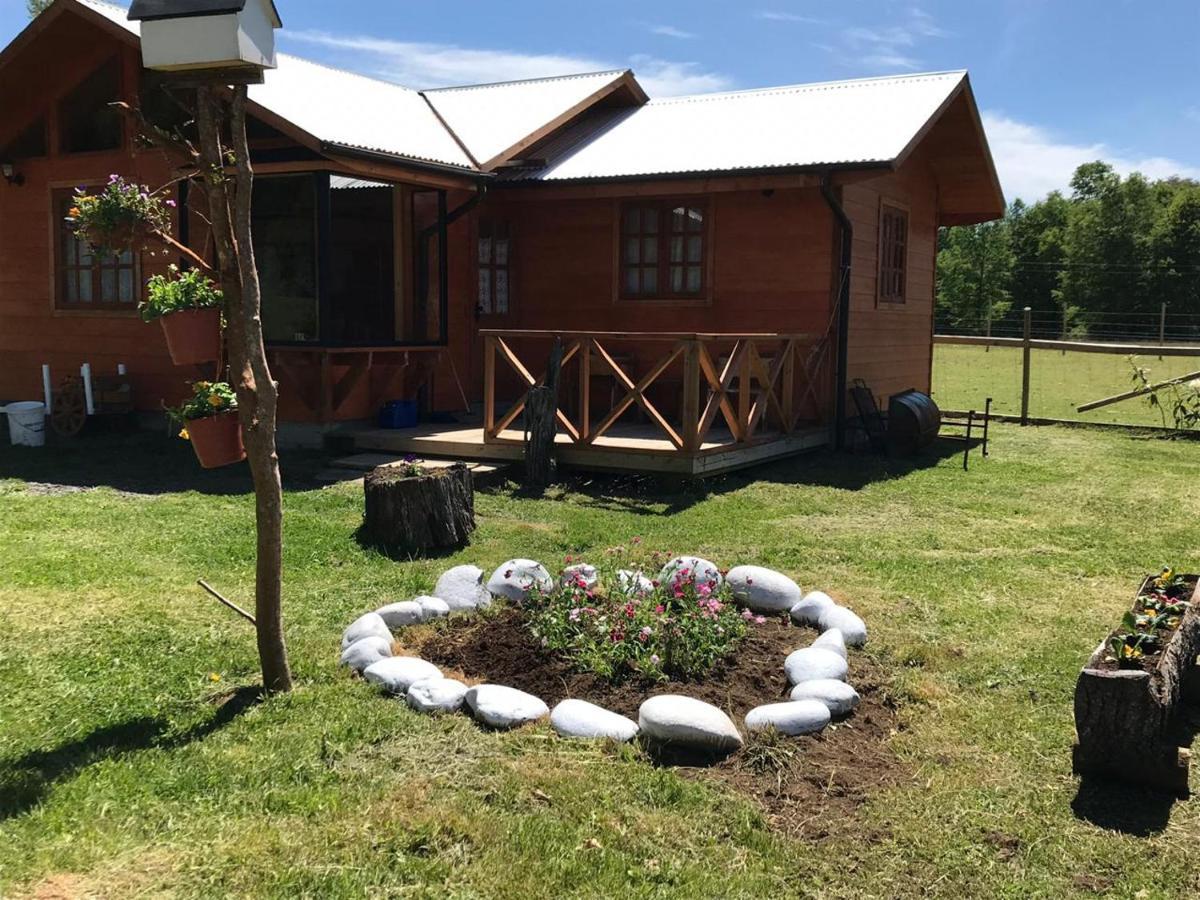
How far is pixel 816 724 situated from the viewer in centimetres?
379

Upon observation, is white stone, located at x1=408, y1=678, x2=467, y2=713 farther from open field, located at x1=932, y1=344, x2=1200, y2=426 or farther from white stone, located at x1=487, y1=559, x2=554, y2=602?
open field, located at x1=932, y1=344, x2=1200, y2=426

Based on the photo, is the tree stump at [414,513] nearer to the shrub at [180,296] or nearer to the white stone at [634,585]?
the white stone at [634,585]

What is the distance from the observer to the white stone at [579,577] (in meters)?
4.91

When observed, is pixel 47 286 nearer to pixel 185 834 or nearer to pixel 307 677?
pixel 307 677

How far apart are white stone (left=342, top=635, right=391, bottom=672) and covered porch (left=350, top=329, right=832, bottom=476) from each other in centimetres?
454

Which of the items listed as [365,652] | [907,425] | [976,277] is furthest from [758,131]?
[976,277]

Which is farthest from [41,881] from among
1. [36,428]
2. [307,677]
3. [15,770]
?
[36,428]

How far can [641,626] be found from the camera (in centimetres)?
442

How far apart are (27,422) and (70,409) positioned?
0.50 meters

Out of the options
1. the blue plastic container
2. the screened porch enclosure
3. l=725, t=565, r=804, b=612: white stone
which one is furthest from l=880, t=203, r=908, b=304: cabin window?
l=725, t=565, r=804, b=612: white stone

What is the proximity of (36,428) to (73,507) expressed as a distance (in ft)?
13.2

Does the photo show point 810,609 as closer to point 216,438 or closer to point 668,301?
point 216,438

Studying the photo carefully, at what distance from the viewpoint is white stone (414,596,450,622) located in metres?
5.05

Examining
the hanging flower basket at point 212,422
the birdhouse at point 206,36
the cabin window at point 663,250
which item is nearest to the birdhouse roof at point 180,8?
the birdhouse at point 206,36
